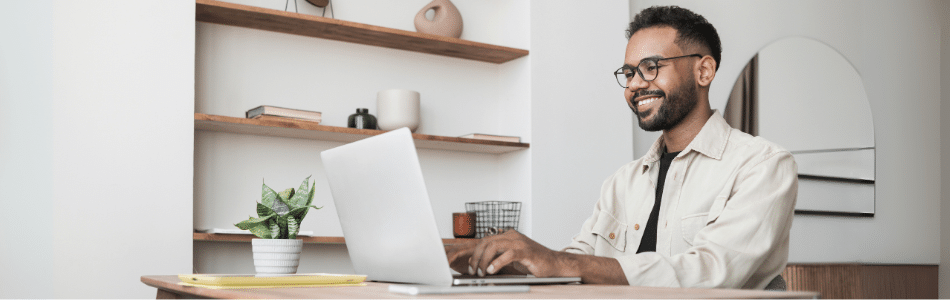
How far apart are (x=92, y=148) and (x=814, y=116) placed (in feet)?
10.7

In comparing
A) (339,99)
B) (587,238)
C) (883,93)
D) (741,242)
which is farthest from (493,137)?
(883,93)

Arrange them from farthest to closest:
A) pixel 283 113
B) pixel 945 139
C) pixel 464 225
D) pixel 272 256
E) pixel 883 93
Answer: pixel 945 139
pixel 883 93
pixel 464 225
pixel 283 113
pixel 272 256

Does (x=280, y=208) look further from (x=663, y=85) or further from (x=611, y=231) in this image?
(x=663, y=85)

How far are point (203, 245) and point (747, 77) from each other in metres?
2.48

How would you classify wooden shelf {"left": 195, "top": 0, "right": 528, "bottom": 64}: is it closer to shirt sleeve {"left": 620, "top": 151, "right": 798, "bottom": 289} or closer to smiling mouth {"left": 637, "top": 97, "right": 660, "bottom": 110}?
smiling mouth {"left": 637, "top": 97, "right": 660, "bottom": 110}

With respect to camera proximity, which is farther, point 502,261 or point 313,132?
point 313,132

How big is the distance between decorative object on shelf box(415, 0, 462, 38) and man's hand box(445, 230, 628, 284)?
6.36 ft

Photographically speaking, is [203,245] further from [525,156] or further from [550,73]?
[550,73]

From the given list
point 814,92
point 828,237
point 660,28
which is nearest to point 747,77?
point 814,92

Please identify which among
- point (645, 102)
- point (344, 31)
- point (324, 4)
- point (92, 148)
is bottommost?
point (92, 148)

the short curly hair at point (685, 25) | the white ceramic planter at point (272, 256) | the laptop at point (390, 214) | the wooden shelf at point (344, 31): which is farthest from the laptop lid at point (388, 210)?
the wooden shelf at point (344, 31)

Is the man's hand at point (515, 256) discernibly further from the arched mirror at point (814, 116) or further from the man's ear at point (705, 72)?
the arched mirror at point (814, 116)

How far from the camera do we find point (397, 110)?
3.06 meters

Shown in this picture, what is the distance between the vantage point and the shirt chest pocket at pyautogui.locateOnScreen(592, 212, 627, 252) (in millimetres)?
1914
